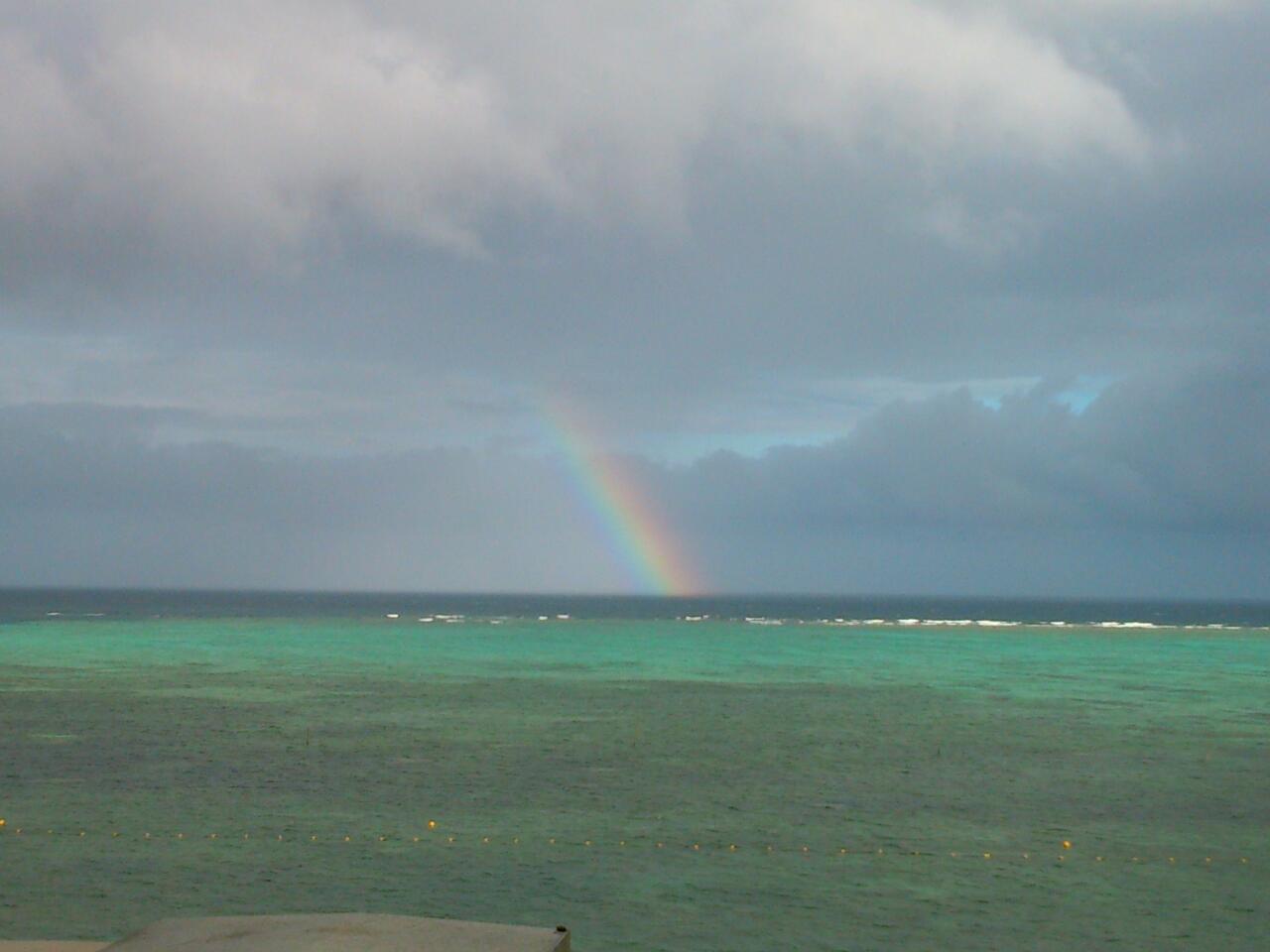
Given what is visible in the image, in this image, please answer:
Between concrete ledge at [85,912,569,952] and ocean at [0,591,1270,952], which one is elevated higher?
concrete ledge at [85,912,569,952]

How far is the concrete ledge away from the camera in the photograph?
38.6ft

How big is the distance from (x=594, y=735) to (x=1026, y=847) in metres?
20.9

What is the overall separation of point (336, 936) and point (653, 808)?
20.5 meters

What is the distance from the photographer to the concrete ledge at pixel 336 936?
11766 millimetres

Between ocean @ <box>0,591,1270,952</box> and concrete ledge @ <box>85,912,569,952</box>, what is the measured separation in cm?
810

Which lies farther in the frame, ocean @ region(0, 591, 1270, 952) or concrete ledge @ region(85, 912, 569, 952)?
ocean @ region(0, 591, 1270, 952)

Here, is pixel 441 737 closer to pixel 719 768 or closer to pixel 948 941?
pixel 719 768

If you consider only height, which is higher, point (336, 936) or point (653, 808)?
point (336, 936)

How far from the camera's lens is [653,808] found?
31.9 metres

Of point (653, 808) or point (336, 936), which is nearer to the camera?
point (336, 936)

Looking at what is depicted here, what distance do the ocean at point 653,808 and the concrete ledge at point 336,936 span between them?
319 inches

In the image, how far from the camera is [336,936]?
39.6ft

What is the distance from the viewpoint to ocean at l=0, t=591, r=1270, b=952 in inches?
888

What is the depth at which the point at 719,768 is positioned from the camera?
38.7m
